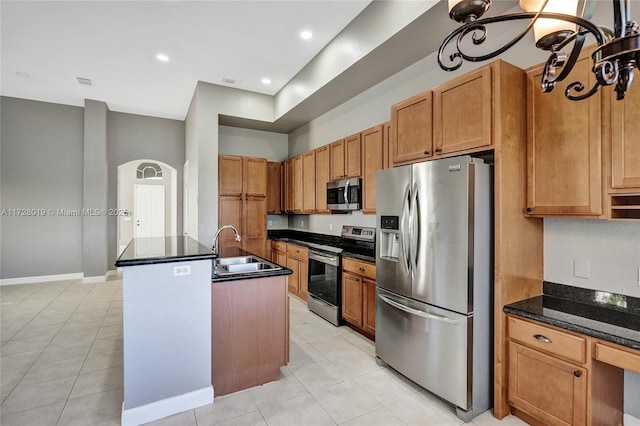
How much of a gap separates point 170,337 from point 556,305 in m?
2.70

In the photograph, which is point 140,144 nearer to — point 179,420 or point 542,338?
point 179,420

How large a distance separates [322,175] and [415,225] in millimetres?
2510

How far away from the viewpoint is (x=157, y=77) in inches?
194

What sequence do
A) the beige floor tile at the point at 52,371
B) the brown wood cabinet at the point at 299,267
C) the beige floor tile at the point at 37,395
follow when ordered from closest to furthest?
the beige floor tile at the point at 37,395
the beige floor tile at the point at 52,371
the brown wood cabinet at the point at 299,267

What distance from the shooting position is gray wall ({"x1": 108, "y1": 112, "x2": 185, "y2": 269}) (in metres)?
6.59

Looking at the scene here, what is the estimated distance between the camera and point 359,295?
11.4 ft

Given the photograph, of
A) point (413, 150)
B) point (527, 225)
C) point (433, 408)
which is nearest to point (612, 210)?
point (527, 225)

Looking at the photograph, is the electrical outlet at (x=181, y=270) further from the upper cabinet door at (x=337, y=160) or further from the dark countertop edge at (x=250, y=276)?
the upper cabinet door at (x=337, y=160)

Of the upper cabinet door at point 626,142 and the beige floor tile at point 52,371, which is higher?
the upper cabinet door at point 626,142

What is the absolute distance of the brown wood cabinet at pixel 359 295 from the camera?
3332 mm

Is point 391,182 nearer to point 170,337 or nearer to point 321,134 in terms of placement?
point 170,337

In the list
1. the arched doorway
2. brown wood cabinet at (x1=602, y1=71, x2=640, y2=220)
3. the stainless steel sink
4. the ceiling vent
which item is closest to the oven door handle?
the stainless steel sink

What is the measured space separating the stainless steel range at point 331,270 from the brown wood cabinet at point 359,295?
0.10 meters

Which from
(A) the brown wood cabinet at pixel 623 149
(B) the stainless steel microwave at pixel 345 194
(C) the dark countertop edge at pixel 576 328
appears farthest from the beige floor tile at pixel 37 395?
(A) the brown wood cabinet at pixel 623 149
